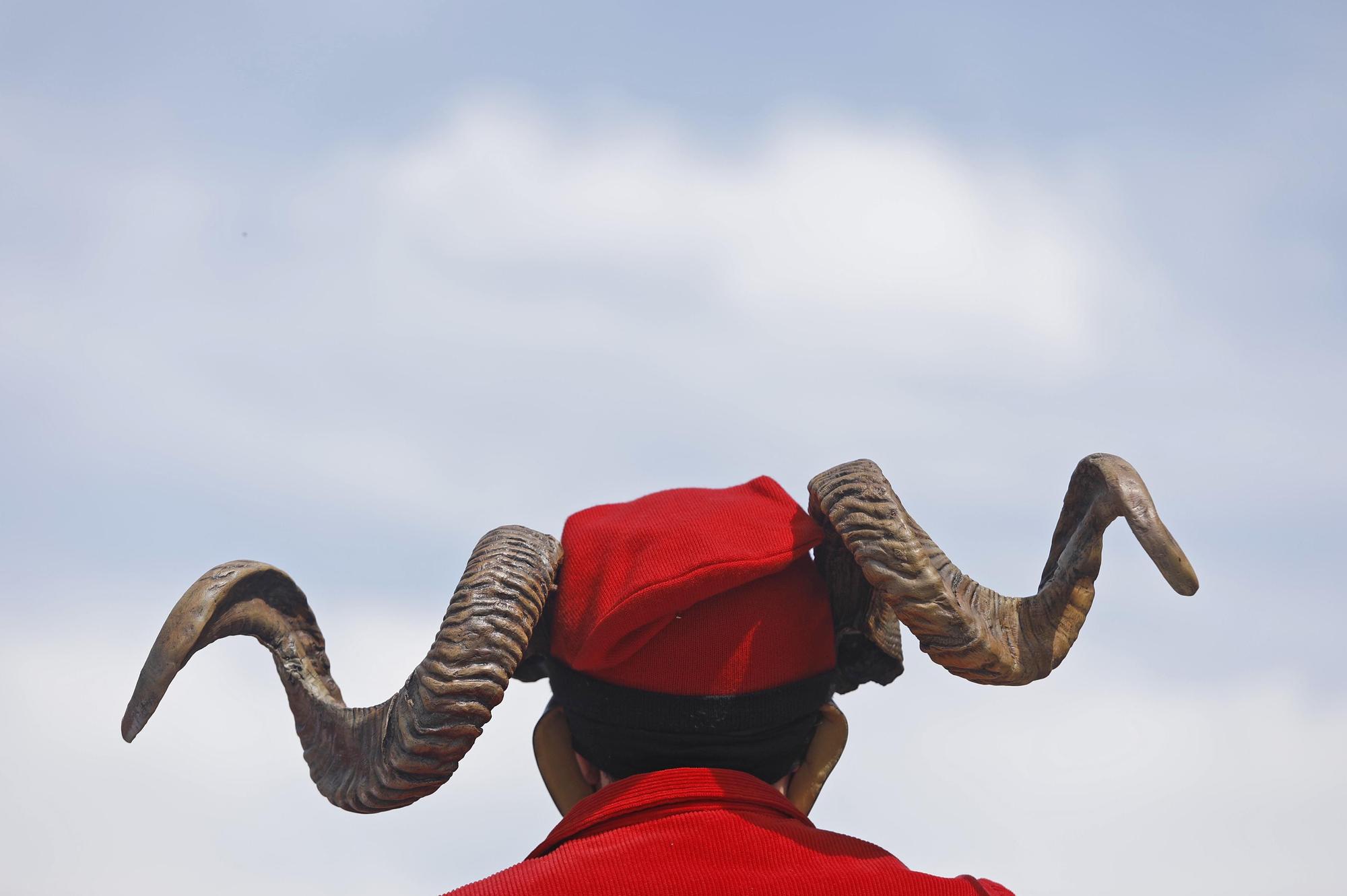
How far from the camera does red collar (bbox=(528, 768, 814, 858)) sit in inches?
123

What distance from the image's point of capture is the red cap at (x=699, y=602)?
3336mm

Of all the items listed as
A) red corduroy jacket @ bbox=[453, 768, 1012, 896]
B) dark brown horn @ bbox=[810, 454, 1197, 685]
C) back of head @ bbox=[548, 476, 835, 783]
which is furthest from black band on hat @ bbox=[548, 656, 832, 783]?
dark brown horn @ bbox=[810, 454, 1197, 685]

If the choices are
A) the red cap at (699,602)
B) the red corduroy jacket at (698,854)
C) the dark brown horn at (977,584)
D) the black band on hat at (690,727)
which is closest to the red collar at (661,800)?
the red corduroy jacket at (698,854)

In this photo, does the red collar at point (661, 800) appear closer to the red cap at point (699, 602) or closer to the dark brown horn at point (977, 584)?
the red cap at point (699, 602)

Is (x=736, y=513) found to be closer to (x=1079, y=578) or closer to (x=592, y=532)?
(x=592, y=532)

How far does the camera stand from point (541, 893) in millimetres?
2895

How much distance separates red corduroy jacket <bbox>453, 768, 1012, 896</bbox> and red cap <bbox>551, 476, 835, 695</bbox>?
296 mm

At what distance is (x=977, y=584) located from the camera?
139 inches

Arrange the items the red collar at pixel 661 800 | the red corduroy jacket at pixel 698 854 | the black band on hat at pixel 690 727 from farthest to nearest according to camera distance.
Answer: the black band on hat at pixel 690 727 → the red collar at pixel 661 800 → the red corduroy jacket at pixel 698 854

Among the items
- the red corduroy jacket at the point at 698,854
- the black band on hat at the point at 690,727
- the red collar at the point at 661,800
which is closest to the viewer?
the red corduroy jacket at the point at 698,854

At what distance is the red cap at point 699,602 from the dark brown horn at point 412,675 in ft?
0.49

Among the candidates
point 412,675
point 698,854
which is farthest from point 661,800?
point 412,675

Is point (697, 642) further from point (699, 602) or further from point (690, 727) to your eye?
point (690, 727)

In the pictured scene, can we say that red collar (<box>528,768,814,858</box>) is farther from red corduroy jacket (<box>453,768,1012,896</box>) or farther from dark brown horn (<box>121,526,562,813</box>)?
dark brown horn (<box>121,526,562,813</box>)
